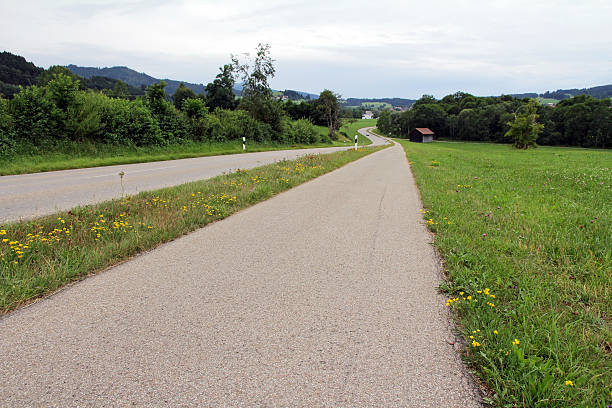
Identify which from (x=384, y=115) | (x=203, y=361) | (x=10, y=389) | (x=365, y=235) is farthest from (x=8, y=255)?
(x=384, y=115)

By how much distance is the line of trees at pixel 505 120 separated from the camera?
66.1 m

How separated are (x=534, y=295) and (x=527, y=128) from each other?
6730 cm

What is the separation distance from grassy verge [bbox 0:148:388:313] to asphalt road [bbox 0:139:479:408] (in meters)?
0.31

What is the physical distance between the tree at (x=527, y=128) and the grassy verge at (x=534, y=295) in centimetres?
6098

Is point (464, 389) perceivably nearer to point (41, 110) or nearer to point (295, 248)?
point (295, 248)

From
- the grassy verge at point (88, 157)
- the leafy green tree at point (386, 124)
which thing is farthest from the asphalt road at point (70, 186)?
the leafy green tree at point (386, 124)

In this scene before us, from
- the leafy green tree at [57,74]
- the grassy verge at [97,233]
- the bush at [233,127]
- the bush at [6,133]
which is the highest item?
the leafy green tree at [57,74]

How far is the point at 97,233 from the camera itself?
4.88m

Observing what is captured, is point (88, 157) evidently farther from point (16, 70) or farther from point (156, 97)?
point (16, 70)

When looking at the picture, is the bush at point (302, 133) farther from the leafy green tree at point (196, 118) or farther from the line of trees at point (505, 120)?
the line of trees at point (505, 120)

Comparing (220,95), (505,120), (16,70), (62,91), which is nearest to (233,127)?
(62,91)

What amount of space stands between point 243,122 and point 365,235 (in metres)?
27.0

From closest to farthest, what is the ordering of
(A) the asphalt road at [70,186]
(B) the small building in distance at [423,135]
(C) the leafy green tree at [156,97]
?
(A) the asphalt road at [70,186] < (C) the leafy green tree at [156,97] < (B) the small building in distance at [423,135]

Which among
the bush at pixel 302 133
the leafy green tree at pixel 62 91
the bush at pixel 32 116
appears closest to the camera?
the bush at pixel 32 116
